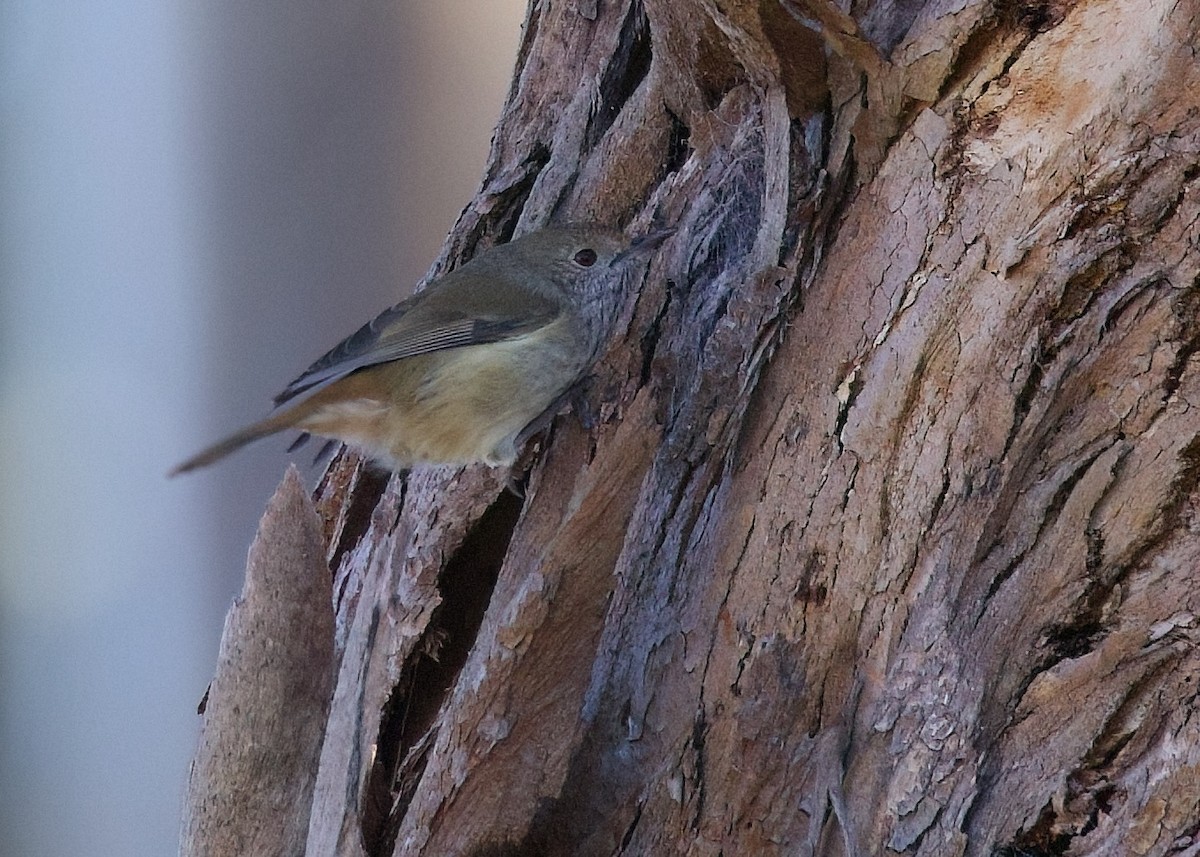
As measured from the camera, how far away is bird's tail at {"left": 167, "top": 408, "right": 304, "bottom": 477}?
187cm

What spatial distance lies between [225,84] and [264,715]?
2.30 m

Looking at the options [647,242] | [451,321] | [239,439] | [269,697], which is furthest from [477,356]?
[269,697]

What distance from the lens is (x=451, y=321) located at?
7.77ft

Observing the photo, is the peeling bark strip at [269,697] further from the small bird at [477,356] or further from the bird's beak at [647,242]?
the bird's beak at [647,242]

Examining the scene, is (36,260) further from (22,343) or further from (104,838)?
(104,838)

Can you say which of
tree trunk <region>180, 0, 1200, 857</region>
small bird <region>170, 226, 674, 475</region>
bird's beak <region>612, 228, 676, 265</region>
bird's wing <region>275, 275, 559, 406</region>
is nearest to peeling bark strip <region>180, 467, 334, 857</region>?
tree trunk <region>180, 0, 1200, 857</region>

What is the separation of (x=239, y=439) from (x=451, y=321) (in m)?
0.57

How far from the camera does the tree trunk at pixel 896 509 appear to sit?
151 cm

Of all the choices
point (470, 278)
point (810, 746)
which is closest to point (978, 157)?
point (810, 746)

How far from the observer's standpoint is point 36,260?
3.51m

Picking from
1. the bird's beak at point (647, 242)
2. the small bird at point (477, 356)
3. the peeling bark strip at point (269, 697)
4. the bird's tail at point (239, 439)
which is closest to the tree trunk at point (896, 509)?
the peeling bark strip at point (269, 697)

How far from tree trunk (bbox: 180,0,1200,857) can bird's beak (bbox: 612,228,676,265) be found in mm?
215

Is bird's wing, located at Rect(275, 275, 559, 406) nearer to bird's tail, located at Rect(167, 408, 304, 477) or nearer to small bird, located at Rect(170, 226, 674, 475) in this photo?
small bird, located at Rect(170, 226, 674, 475)

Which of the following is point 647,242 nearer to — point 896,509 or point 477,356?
→ point 477,356
